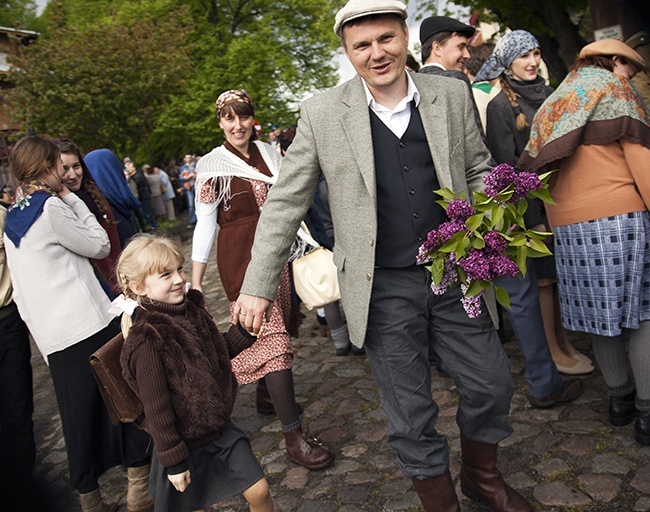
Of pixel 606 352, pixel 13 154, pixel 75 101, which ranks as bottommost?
pixel 606 352

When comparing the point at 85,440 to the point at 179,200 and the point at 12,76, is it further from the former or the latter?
the point at 179,200

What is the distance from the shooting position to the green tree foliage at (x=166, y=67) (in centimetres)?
1922

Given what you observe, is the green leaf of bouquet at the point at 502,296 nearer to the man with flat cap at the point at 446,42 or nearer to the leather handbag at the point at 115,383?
the leather handbag at the point at 115,383

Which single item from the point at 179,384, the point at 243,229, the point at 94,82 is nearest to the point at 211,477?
the point at 179,384

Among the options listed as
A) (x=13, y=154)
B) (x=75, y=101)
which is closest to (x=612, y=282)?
(x=13, y=154)

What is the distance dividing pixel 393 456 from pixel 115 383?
69.8 inches

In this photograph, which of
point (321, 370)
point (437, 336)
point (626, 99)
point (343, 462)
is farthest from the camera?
point (321, 370)

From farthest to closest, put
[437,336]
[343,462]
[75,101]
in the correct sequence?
[75,101], [343,462], [437,336]

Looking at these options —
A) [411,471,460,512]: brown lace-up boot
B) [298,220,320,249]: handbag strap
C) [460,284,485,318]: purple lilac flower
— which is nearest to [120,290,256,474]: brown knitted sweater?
[411,471,460,512]: brown lace-up boot

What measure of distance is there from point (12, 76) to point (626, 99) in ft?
67.0

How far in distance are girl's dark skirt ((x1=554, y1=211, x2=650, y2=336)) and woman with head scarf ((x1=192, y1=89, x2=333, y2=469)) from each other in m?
1.74

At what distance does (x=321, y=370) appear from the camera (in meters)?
5.49

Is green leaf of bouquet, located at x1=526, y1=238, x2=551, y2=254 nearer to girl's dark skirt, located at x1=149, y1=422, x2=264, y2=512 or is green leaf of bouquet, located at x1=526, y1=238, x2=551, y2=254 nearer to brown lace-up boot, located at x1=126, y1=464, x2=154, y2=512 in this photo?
girl's dark skirt, located at x1=149, y1=422, x2=264, y2=512

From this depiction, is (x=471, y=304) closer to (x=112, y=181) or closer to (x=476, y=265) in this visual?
(x=476, y=265)
